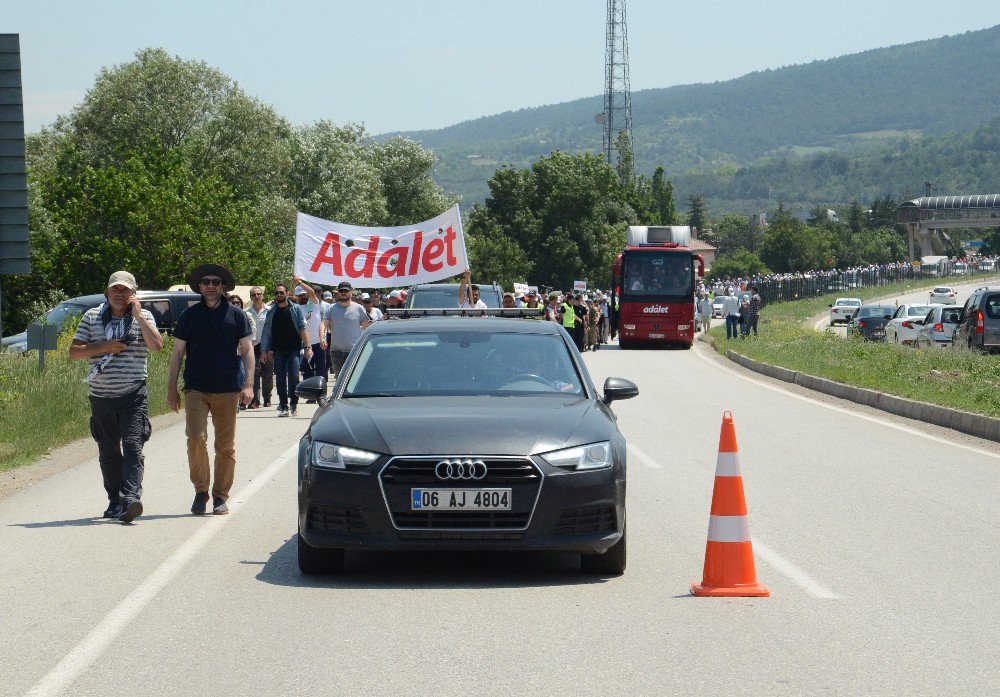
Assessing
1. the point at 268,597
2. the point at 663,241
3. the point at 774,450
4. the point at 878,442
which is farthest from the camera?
the point at 663,241

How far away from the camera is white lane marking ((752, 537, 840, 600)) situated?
7.31 meters

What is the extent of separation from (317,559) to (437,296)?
18.0 meters

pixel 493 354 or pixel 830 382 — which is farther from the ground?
pixel 493 354

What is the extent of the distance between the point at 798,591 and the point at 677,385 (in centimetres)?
1940

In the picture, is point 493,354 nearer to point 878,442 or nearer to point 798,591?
point 798,591

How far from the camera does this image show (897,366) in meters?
26.5

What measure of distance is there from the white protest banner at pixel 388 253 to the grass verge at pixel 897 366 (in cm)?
747

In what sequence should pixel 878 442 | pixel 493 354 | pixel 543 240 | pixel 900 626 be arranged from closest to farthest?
pixel 900 626 < pixel 493 354 < pixel 878 442 < pixel 543 240

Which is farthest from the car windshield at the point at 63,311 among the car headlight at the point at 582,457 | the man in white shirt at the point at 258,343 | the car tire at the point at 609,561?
the car headlight at the point at 582,457

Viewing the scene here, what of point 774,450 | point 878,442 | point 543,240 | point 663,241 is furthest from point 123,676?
point 543,240

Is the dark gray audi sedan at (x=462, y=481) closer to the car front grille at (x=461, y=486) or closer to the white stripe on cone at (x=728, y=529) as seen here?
the car front grille at (x=461, y=486)

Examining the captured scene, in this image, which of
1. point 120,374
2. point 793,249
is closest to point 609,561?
point 120,374

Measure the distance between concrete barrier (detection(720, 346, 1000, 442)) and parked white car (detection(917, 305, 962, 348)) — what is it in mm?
10146

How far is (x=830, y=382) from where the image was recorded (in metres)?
25.2
